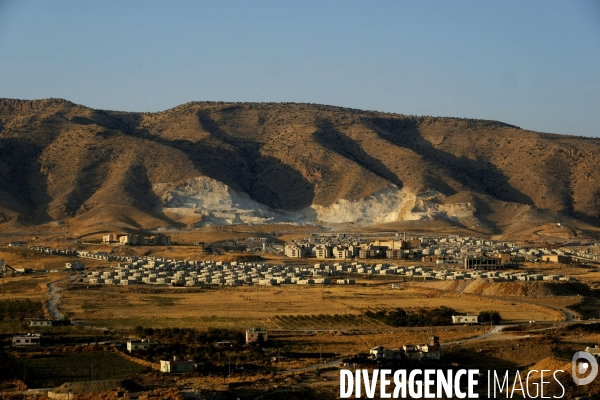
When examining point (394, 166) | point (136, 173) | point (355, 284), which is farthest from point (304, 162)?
point (355, 284)

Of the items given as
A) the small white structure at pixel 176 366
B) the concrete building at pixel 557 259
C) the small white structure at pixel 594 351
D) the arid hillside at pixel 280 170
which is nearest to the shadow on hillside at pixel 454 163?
the arid hillside at pixel 280 170

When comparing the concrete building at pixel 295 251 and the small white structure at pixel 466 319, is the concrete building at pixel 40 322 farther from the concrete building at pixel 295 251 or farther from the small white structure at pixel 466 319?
the concrete building at pixel 295 251

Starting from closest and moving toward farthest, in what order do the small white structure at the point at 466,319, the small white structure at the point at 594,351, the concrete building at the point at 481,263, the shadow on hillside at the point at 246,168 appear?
1. the small white structure at the point at 594,351
2. the small white structure at the point at 466,319
3. the concrete building at the point at 481,263
4. the shadow on hillside at the point at 246,168

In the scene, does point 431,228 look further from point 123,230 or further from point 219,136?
point 219,136

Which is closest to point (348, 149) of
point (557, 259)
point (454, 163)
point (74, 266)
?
point (454, 163)

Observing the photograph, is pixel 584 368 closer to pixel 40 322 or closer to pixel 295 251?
pixel 40 322

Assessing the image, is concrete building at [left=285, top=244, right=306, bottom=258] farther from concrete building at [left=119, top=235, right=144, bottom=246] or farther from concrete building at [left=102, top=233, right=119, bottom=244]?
concrete building at [left=102, top=233, right=119, bottom=244]

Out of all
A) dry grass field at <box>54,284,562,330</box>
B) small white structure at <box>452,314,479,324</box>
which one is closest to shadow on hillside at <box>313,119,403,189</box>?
dry grass field at <box>54,284,562,330</box>
